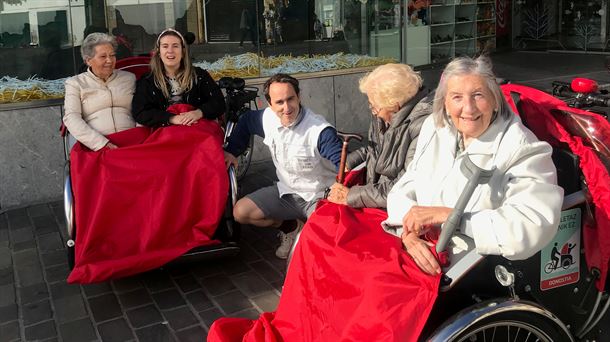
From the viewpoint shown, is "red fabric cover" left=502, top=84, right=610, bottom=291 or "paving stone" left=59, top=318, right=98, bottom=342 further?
"paving stone" left=59, top=318, right=98, bottom=342

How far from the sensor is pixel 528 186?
7.14 ft

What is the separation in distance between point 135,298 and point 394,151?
176cm

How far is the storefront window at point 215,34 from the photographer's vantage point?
5.91 metres

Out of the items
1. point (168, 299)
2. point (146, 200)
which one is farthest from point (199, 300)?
point (146, 200)

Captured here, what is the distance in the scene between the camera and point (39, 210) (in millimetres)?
5426

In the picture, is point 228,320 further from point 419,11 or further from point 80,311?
point 419,11

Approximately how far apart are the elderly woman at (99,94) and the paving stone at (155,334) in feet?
4.65

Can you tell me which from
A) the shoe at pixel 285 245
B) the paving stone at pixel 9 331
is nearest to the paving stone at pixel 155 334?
the paving stone at pixel 9 331

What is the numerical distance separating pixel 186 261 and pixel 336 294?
5.41 ft

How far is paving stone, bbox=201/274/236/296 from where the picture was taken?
3.77 meters

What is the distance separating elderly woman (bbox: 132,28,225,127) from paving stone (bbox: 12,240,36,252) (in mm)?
1295

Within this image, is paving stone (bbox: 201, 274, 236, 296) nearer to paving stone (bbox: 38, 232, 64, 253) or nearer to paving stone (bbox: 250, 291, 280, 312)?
paving stone (bbox: 250, 291, 280, 312)

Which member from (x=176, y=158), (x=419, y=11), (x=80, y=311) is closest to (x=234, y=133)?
(x=176, y=158)

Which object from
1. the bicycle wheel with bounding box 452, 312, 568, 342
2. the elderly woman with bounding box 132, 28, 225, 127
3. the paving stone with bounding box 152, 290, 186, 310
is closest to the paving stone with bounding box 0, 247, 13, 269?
the paving stone with bounding box 152, 290, 186, 310
